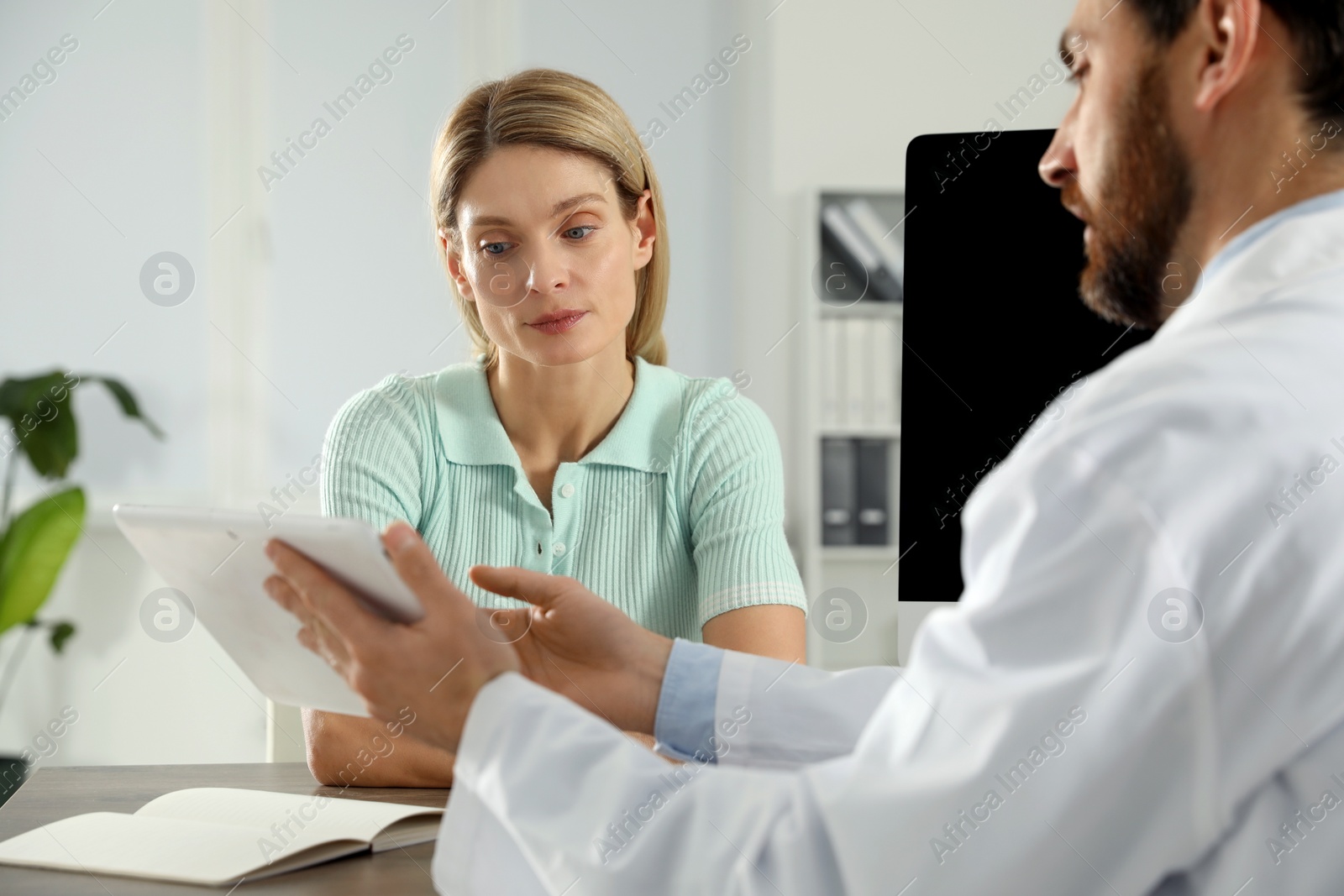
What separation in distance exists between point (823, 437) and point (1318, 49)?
2638mm

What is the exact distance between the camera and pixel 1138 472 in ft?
1.92

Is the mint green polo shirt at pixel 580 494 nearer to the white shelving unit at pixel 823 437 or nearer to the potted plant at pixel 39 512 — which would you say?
the white shelving unit at pixel 823 437

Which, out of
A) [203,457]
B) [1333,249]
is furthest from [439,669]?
[203,457]

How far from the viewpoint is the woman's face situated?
61.4 inches

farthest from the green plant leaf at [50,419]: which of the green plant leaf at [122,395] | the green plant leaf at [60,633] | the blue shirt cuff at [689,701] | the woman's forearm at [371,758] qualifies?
the blue shirt cuff at [689,701]

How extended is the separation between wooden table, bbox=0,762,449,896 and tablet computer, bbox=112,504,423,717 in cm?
12

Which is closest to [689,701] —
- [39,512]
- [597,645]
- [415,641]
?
[597,645]

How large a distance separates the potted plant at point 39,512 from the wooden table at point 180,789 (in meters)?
1.99

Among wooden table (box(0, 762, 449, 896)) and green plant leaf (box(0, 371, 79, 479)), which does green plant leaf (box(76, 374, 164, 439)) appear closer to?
green plant leaf (box(0, 371, 79, 479))

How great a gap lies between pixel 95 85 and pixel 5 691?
72.4 inches

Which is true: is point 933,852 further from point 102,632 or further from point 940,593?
point 102,632

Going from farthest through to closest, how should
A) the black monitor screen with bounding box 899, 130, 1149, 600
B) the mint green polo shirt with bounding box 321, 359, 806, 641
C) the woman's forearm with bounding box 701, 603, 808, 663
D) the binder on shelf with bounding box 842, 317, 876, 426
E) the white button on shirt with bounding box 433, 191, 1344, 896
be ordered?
the binder on shelf with bounding box 842, 317, 876, 426, the mint green polo shirt with bounding box 321, 359, 806, 641, the woman's forearm with bounding box 701, 603, 808, 663, the black monitor screen with bounding box 899, 130, 1149, 600, the white button on shirt with bounding box 433, 191, 1344, 896

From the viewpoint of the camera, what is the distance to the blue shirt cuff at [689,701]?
1.00 m


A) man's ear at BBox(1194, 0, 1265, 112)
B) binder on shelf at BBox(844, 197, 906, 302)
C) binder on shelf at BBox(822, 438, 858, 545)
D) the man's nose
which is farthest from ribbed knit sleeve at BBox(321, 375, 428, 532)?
binder on shelf at BBox(844, 197, 906, 302)
